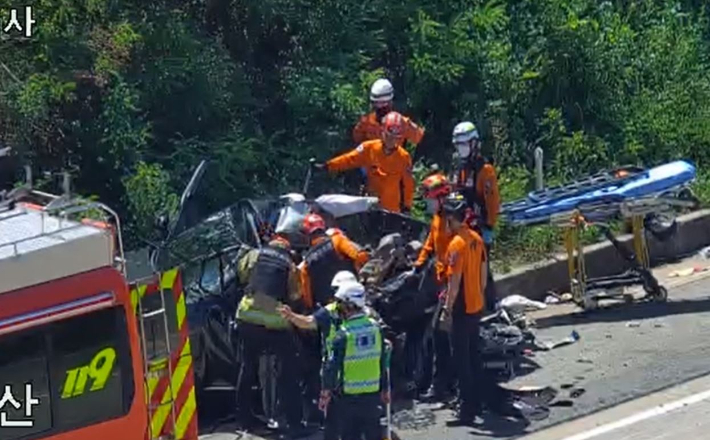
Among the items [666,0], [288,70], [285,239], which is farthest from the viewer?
[666,0]

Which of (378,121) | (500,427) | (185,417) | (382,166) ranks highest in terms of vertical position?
(378,121)

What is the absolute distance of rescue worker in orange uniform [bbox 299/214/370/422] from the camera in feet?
42.3

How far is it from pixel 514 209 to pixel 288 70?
324cm

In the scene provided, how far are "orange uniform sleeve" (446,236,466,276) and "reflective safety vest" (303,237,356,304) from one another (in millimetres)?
808

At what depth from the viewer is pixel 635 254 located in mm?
16078

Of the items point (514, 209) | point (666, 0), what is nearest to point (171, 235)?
point (514, 209)

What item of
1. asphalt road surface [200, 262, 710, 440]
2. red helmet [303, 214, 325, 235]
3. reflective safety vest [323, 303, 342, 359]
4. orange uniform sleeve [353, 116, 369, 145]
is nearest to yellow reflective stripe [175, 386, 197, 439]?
reflective safety vest [323, 303, 342, 359]

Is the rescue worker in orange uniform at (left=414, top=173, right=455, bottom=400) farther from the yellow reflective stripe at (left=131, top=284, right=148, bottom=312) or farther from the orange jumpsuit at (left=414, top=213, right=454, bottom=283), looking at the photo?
the yellow reflective stripe at (left=131, top=284, right=148, bottom=312)

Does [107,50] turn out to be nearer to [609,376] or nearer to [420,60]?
[420,60]

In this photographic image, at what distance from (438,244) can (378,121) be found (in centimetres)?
233

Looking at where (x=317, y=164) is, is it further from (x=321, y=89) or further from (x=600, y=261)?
(x=600, y=261)

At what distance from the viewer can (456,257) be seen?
12852 mm

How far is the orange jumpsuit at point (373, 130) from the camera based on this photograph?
15.2 m

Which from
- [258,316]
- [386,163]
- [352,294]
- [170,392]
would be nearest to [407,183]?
[386,163]
